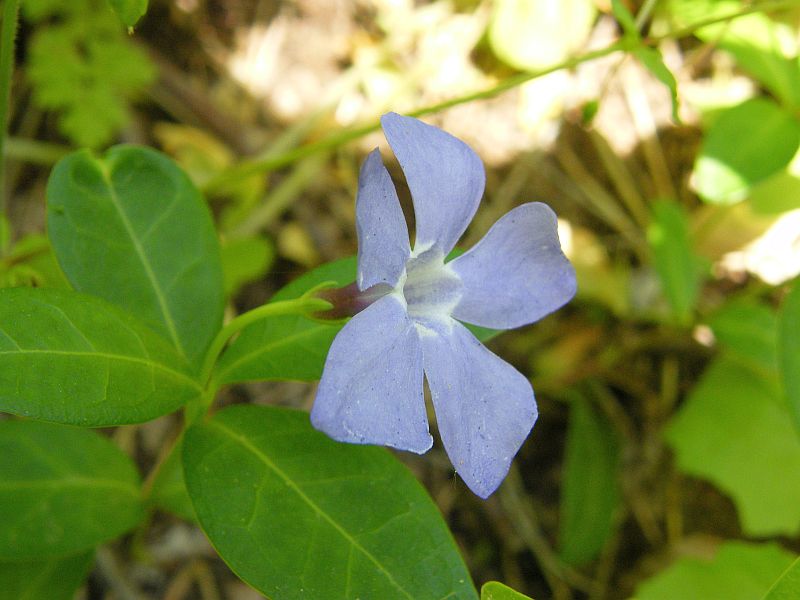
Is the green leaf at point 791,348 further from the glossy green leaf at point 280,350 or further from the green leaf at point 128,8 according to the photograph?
the green leaf at point 128,8

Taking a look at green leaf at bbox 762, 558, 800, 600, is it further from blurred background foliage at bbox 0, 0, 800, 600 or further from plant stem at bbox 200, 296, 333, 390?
plant stem at bbox 200, 296, 333, 390

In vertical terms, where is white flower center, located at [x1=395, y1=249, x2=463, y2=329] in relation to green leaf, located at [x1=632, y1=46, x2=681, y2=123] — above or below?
below

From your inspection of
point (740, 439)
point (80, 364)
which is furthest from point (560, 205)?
point (80, 364)

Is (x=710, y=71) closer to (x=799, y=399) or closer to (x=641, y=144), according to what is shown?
(x=641, y=144)

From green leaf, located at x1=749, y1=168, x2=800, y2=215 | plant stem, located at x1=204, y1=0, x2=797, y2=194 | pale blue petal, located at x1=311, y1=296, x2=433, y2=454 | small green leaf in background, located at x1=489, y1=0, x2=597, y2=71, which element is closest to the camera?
pale blue petal, located at x1=311, y1=296, x2=433, y2=454

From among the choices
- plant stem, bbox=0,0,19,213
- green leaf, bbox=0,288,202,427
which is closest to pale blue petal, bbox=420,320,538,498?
green leaf, bbox=0,288,202,427

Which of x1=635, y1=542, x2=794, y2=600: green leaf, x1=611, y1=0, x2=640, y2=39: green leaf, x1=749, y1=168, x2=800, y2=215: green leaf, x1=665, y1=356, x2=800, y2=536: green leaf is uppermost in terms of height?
x1=611, y1=0, x2=640, y2=39: green leaf

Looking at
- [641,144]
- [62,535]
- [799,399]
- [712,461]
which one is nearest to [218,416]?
[62,535]
